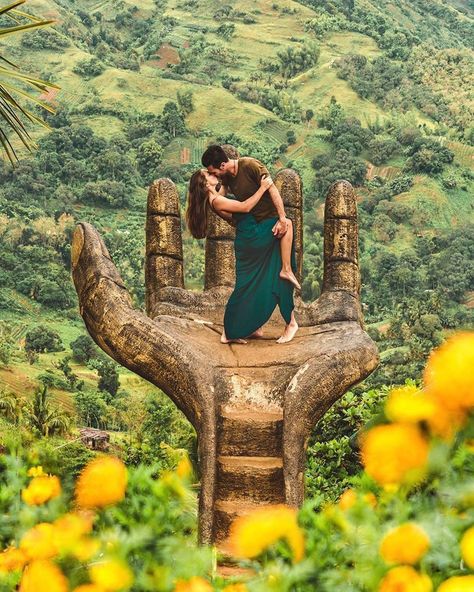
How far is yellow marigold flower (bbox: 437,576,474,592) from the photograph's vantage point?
3.15 feet

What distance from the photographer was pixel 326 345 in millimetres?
4977

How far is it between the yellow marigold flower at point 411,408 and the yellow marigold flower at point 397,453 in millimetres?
13

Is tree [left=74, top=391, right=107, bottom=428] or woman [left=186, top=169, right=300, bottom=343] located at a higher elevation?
woman [left=186, top=169, right=300, bottom=343]

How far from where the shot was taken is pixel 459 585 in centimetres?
97

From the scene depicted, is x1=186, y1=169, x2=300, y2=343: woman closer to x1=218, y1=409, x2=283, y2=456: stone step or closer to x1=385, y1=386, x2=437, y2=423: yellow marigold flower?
x1=218, y1=409, x2=283, y2=456: stone step

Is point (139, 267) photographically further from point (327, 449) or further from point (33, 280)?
point (327, 449)

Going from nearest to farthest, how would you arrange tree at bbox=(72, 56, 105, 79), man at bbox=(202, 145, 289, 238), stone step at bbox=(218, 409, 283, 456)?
1. stone step at bbox=(218, 409, 283, 456)
2. man at bbox=(202, 145, 289, 238)
3. tree at bbox=(72, 56, 105, 79)

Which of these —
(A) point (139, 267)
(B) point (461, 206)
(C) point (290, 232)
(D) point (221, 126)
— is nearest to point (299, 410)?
(C) point (290, 232)

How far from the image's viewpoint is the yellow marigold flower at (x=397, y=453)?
1.10 metres

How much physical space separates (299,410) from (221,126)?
46970 millimetres

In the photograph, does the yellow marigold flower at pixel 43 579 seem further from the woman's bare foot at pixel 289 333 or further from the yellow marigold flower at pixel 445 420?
the woman's bare foot at pixel 289 333

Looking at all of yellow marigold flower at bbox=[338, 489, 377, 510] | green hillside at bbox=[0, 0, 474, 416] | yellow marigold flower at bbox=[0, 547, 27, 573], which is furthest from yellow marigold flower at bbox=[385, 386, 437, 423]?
green hillside at bbox=[0, 0, 474, 416]

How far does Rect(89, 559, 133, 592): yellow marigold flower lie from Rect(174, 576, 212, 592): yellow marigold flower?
6 cm

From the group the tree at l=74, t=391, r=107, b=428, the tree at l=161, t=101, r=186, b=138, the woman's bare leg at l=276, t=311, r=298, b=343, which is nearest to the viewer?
A: the woman's bare leg at l=276, t=311, r=298, b=343
